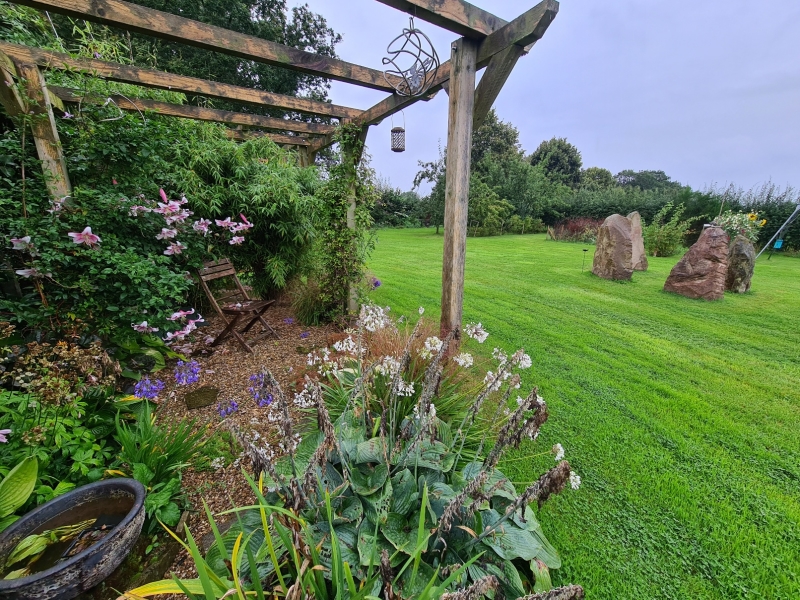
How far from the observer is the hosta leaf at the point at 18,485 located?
4.18ft

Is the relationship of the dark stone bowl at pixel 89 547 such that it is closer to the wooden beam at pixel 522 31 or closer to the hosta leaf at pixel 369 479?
the hosta leaf at pixel 369 479

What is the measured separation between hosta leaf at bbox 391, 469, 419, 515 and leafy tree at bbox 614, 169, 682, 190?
43.2m

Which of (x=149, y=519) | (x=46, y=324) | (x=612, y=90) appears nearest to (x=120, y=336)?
(x=46, y=324)

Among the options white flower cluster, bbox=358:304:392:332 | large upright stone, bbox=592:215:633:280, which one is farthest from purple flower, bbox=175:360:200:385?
large upright stone, bbox=592:215:633:280

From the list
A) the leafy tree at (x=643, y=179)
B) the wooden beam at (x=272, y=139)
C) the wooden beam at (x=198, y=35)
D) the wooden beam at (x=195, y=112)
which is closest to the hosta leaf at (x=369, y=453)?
the wooden beam at (x=198, y=35)

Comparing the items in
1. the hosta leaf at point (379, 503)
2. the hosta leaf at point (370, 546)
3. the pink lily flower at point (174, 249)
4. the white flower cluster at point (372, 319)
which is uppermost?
the pink lily flower at point (174, 249)

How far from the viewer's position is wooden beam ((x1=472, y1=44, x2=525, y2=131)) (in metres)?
2.06

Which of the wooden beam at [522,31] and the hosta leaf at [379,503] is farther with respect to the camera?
the wooden beam at [522,31]

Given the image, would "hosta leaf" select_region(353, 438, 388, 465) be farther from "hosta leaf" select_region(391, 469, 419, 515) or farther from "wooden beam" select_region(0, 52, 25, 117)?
"wooden beam" select_region(0, 52, 25, 117)

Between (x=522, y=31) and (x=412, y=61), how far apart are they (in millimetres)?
1028

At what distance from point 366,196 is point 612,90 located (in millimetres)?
23739

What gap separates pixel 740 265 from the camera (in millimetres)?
5582

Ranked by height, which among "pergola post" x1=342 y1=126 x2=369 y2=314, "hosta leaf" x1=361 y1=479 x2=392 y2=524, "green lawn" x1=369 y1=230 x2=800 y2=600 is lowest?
"green lawn" x1=369 y1=230 x2=800 y2=600

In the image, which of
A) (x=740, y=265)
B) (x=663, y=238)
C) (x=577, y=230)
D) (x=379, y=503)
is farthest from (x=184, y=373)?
(x=577, y=230)
